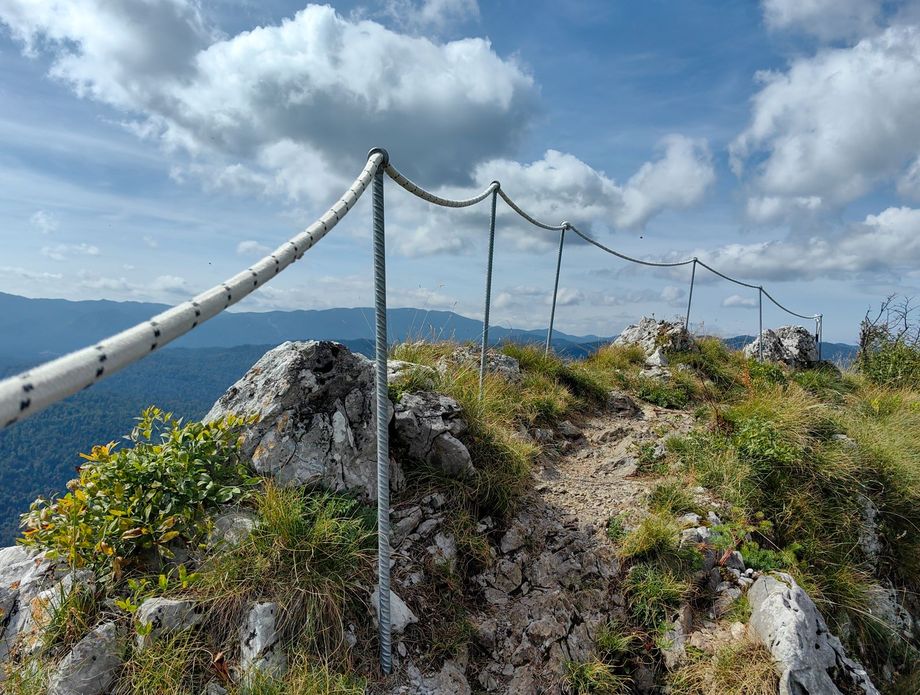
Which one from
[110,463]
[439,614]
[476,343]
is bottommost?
[439,614]

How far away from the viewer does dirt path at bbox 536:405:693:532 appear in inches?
209

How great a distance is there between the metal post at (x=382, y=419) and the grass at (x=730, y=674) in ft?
6.96

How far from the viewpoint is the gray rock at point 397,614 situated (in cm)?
344

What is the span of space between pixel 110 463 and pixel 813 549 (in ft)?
20.1

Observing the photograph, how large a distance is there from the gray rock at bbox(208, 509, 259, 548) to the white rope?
2098mm

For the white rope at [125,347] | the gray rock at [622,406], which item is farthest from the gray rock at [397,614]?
the gray rock at [622,406]

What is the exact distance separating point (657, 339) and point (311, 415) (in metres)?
8.82

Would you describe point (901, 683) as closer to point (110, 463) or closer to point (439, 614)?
point (439, 614)

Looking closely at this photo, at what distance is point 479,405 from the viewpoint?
5543mm

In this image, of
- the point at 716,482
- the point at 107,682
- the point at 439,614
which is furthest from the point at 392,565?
the point at 716,482

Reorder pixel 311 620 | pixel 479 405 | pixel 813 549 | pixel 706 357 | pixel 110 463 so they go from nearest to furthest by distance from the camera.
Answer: pixel 311 620 < pixel 110 463 < pixel 813 549 < pixel 479 405 < pixel 706 357

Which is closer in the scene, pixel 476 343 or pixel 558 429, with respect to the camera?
pixel 558 429

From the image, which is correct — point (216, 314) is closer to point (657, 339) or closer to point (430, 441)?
point (430, 441)

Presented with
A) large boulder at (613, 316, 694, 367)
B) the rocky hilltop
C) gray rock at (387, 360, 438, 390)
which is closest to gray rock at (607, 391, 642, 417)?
the rocky hilltop
